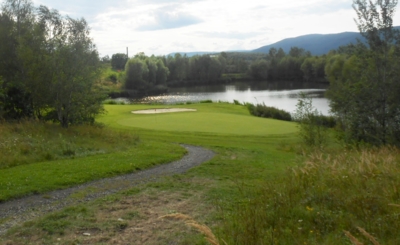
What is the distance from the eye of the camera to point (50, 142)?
1600 centimetres

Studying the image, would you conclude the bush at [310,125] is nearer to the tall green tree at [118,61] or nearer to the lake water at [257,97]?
the lake water at [257,97]

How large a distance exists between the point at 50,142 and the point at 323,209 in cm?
1310

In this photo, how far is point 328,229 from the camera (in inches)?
207

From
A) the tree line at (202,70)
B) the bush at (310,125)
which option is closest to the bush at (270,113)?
the bush at (310,125)

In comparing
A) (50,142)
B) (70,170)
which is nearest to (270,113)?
(50,142)

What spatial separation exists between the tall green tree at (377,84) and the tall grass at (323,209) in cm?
1225

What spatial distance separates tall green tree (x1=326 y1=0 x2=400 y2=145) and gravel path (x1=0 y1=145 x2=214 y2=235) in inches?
412

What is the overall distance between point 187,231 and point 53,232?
245cm

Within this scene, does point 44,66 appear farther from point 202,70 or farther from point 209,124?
point 202,70

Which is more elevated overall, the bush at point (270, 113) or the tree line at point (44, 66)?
the tree line at point (44, 66)

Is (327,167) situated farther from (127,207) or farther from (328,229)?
(127,207)

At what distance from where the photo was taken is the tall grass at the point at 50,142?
45.6 feet

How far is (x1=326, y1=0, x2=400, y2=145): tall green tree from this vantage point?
1891cm

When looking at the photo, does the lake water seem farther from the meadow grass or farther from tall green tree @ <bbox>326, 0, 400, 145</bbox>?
the meadow grass
